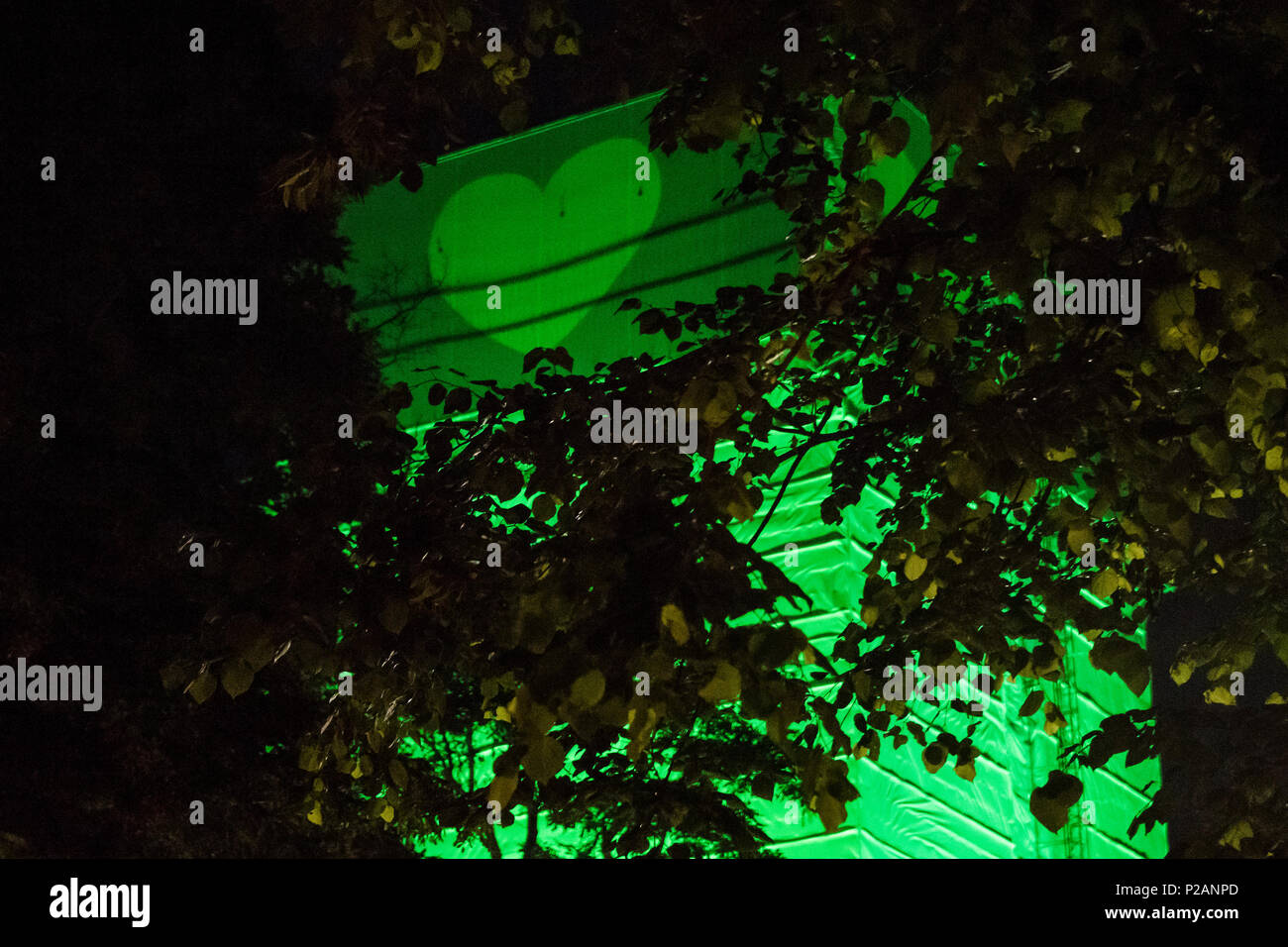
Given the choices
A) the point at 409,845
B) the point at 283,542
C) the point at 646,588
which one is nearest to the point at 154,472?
the point at 409,845

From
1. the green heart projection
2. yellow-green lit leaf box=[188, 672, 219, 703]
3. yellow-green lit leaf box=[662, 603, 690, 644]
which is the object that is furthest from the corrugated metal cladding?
yellow-green lit leaf box=[662, 603, 690, 644]

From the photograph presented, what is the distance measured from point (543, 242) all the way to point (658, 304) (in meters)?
2.41

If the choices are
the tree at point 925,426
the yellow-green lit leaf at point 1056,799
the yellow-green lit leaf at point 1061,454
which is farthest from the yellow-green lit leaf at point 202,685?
the yellow-green lit leaf at point 1061,454

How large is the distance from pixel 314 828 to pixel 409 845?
1065mm

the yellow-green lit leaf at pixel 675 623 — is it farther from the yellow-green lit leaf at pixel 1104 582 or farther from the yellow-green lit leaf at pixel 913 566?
the yellow-green lit leaf at pixel 1104 582

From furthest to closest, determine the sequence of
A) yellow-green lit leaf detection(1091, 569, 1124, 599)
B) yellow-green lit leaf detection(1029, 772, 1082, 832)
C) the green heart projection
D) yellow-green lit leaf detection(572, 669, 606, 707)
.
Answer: the green heart projection
yellow-green lit leaf detection(1091, 569, 1124, 599)
yellow-green lit leaf detection(1029, 772, 1082, 832)
yellow-green lit leaf detection(572, 669, 606, 707)

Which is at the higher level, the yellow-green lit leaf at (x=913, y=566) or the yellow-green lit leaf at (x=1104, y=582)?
the yellow-green lit leaf at (x=913, y=566)

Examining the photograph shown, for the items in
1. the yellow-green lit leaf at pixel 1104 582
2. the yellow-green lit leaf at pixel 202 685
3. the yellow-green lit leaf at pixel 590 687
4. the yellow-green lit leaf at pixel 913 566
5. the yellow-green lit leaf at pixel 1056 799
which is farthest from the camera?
the yellow-green lit leaf at pixel 913 566

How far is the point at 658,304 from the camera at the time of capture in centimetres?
1520

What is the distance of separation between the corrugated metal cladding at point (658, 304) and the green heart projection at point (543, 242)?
0.08 feet

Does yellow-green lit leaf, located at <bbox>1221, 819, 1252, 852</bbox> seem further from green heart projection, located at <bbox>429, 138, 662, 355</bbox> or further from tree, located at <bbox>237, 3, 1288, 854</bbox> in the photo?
green heart projection, located at <bbox>429, 138, 662, 355</bbox>

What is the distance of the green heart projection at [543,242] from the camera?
16.2 m

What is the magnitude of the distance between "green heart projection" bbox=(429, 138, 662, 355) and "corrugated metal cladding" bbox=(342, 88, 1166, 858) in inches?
0.9

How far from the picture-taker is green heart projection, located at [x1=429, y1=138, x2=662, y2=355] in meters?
16.2
